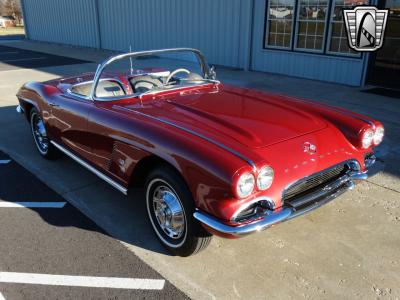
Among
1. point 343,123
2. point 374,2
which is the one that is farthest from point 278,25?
point 343,123

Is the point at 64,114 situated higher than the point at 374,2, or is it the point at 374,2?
the point at 374,2

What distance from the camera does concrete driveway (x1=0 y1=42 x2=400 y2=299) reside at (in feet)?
8.50

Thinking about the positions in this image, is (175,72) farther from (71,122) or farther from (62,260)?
(62,260)

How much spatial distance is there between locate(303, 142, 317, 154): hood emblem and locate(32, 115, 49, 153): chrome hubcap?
327 centimetres

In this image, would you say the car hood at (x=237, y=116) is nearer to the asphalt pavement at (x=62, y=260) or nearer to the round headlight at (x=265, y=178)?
the round headlight at (x=265, y=178)

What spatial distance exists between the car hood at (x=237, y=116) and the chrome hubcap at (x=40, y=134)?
6.55 ft

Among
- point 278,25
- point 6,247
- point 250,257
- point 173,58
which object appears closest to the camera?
point 250,257

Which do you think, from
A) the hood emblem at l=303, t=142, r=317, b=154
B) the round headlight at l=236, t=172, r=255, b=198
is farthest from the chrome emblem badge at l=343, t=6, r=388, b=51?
the round headlight at l=236, t=172, r=255, b=198

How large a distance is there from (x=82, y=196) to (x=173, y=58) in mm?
1753

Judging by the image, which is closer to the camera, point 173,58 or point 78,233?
point 78,233

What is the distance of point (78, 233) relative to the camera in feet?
10.8

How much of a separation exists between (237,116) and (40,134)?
2913mm

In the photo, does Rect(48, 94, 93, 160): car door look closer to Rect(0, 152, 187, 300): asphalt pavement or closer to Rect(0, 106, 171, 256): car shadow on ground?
Rect(0, 106, 171, 256): car shadow on ground

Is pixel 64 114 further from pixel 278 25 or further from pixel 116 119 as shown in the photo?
pixel 278 25
